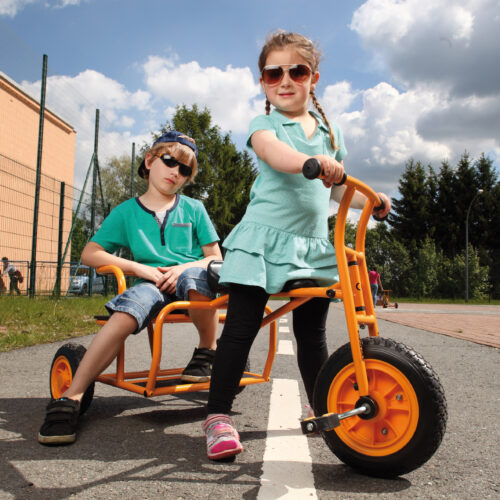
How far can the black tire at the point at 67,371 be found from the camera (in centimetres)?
257

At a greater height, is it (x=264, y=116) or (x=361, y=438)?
(x=264, y=116)

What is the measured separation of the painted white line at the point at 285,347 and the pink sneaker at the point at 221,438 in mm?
3178

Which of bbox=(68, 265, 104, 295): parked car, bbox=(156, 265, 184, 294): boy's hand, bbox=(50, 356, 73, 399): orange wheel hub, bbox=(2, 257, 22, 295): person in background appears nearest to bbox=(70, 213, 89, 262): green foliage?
bbox=(68, 265, 104, 295): parked car

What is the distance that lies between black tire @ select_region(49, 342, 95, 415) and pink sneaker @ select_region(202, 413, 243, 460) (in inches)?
30.1

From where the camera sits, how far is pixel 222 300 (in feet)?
7.88

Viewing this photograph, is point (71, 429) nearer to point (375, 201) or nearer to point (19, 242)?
point (375, 201)

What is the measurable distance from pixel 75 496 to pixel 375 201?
4.85 feet

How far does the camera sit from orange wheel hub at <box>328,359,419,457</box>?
5.99 ft

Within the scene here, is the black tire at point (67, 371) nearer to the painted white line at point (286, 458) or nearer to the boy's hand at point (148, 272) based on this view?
the boy's hand at point (148, 272)

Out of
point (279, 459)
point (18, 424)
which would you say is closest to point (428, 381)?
point (279, 459)

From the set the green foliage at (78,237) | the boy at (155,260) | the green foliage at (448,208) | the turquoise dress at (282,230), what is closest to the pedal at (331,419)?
the turquoise dress at (282,230)

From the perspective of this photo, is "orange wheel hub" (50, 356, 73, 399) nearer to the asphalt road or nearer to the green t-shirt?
the asphalt road

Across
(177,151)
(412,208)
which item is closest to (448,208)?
(412,208)

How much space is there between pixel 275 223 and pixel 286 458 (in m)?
0.93
